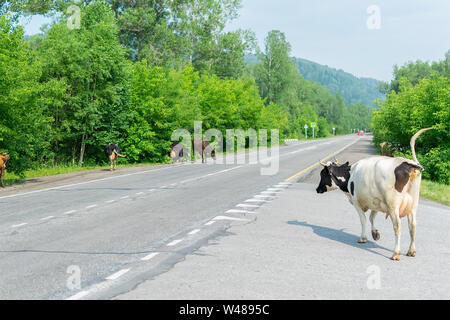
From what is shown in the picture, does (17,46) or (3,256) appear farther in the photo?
(17,46)

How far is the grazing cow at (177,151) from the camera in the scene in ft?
110

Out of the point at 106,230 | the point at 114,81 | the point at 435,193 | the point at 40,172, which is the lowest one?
the point at 435,193

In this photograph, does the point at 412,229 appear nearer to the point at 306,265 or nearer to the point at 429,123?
the point at 306,265

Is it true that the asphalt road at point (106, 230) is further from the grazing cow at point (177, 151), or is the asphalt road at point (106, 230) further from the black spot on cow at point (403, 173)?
the grazing cow at point (177, 151)

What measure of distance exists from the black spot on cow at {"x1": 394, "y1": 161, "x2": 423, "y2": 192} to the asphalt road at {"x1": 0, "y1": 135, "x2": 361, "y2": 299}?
3409 millimetres

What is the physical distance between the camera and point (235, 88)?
56.4 m

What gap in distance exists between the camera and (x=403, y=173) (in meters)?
7.33

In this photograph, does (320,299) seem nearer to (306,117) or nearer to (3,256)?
(3,256)

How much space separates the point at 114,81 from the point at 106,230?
73.3 feet

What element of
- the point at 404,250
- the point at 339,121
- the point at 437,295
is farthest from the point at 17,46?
the point at 339,121

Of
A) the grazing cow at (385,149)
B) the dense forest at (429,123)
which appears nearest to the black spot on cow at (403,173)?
the dense forest at (429,123)

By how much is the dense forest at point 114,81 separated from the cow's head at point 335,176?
42.2 feet

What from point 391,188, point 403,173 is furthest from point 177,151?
point 403,173

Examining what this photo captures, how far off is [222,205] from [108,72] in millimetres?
18400
